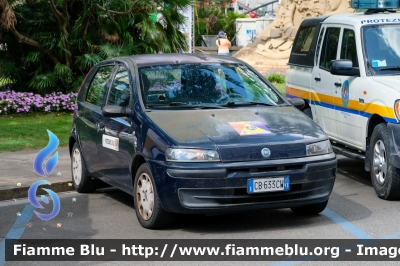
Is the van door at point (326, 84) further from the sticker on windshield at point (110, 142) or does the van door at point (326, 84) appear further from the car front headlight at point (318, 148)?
the sticker on windshield at point (110, 142)

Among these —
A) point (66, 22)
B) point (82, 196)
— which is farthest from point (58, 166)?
point (66, 22)

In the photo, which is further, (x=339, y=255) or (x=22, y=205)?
(x=22, y=205)

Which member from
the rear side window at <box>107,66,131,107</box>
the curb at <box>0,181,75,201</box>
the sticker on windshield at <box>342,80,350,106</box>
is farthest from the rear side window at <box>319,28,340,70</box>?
the curb at <box>0,181,75,201</box>

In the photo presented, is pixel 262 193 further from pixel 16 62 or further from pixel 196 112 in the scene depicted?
pixel 16 62

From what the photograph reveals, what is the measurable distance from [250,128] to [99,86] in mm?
2478

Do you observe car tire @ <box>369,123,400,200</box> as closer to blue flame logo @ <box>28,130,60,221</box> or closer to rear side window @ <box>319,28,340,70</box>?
rear side window @ <box>319,28,340,70</box>

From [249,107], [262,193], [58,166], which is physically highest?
[249,107]

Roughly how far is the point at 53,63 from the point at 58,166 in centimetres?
703

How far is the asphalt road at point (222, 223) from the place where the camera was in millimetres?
7355

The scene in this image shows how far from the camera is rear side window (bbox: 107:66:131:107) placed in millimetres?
8477

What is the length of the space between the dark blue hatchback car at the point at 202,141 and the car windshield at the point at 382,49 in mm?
1323

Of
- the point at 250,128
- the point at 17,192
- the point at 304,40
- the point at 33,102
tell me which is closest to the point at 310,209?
the point at 250,128

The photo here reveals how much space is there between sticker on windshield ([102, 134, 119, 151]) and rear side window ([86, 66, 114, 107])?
22.1 inches

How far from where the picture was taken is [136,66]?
855 centimetres
